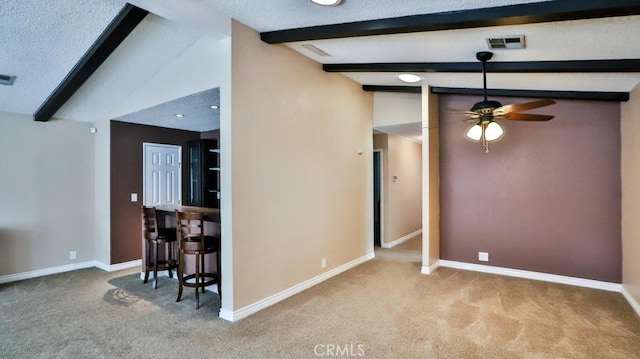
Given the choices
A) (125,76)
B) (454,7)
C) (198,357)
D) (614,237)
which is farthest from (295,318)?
(614,237)

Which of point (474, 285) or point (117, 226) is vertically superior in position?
point (117, 226)

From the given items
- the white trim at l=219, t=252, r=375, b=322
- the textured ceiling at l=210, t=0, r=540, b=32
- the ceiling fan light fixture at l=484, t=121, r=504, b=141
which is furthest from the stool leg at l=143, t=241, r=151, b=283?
the ceiling fan light fixture at l=484, t=121, r=504, b=141

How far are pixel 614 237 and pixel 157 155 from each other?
21.4 feet

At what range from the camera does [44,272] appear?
4.71m

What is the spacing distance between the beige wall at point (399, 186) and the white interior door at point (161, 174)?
3.73m

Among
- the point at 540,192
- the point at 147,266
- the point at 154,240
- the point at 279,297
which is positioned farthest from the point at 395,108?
the point at 147,266

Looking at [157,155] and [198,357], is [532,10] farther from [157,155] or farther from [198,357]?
[157,155]

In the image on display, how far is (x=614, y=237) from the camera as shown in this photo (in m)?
3.93

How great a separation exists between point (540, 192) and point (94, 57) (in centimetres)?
545

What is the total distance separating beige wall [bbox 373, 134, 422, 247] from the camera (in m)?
6.37

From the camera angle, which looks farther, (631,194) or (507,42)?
(631,194)

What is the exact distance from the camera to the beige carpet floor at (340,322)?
8.45 ft

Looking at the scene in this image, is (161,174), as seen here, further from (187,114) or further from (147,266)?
(147,266)

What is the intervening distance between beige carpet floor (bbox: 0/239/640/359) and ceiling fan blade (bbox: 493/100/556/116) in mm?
1928
